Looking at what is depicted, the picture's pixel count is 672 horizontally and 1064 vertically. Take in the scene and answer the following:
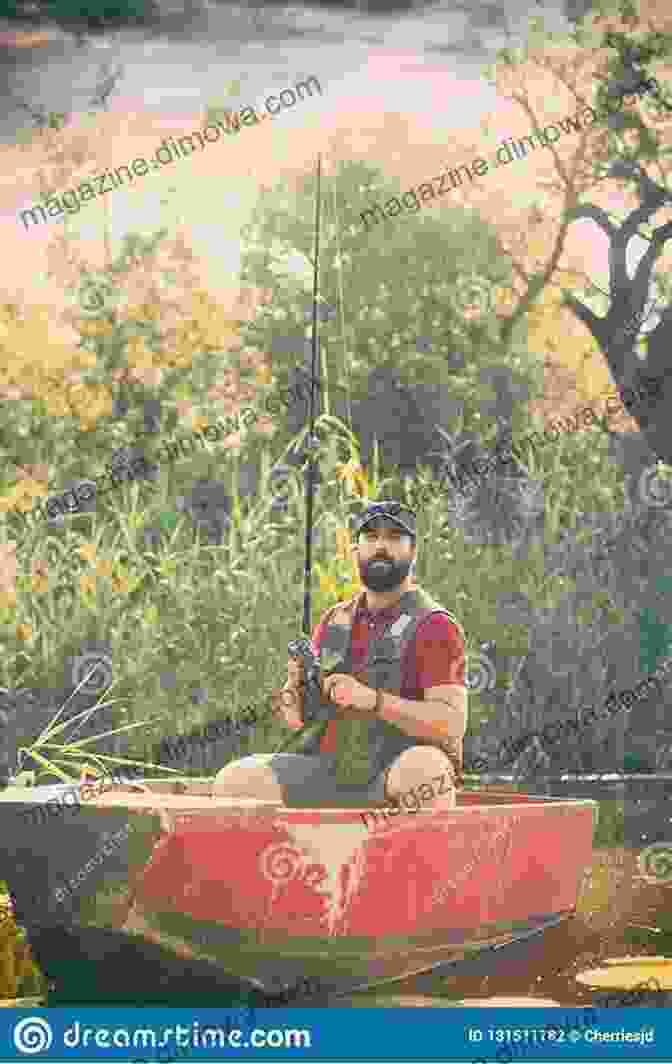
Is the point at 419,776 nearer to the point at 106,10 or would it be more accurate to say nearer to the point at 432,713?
the point at 432,713

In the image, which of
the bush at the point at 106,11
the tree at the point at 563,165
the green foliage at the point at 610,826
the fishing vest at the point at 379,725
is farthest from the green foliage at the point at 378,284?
the fishing vest at the point at 379,725

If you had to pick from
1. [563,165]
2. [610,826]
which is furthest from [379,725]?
[563,165]

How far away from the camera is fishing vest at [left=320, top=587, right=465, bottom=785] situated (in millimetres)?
4965

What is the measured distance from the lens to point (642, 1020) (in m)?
5.28

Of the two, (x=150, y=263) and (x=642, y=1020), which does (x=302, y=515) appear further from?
(x=642, y=1020)

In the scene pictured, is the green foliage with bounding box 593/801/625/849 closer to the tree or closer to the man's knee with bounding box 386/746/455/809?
the man's knee with bounding box 386/746/455/809

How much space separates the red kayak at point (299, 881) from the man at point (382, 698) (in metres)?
0.12

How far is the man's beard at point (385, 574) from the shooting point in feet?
16.6

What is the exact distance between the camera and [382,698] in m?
4.84

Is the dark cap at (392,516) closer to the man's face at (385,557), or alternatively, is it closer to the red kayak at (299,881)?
the man's face at (385,557)

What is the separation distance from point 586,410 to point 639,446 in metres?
0.63

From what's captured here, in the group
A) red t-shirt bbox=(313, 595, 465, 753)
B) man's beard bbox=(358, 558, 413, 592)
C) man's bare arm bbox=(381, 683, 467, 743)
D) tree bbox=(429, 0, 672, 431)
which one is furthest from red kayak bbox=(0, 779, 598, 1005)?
tree bbox=(429, 0, 672, 431)

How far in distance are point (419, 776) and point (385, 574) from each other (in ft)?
1.71

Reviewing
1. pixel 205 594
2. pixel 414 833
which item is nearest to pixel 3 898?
pixel 414 833
